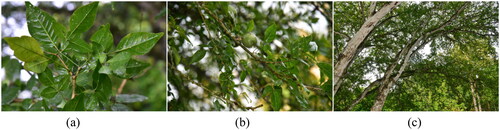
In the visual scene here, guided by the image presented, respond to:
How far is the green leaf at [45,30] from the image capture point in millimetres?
747

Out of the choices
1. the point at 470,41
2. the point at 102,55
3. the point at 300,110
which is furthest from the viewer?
the point at 300,110

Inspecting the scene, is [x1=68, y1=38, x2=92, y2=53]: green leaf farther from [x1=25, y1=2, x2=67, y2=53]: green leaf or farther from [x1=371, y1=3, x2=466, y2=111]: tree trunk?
[x1=371, y1=3, x2=466, y2=111]: tree trunk

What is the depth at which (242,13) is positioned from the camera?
1545 mm

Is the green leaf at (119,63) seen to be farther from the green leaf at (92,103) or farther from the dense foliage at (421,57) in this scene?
the dense foliage at (421,57)

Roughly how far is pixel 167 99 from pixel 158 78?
12 centimetres

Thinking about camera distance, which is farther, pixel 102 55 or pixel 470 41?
pixel 470 41

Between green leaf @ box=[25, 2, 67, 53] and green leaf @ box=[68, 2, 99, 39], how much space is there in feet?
0.09

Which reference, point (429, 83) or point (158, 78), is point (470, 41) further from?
point (158, 78)

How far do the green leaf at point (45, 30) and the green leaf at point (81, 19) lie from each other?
0.03 m

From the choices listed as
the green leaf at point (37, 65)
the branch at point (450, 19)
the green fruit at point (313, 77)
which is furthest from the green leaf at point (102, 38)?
the branch at point (450, 19)

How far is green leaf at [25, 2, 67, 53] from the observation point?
75 centimetres

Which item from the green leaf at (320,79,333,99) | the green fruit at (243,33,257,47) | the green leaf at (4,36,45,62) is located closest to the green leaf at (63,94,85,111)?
the green leaf at (4,36,45,62)

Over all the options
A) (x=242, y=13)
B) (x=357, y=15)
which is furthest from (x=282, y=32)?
(x=357, y=15)

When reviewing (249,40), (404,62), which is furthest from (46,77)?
(404,62)
